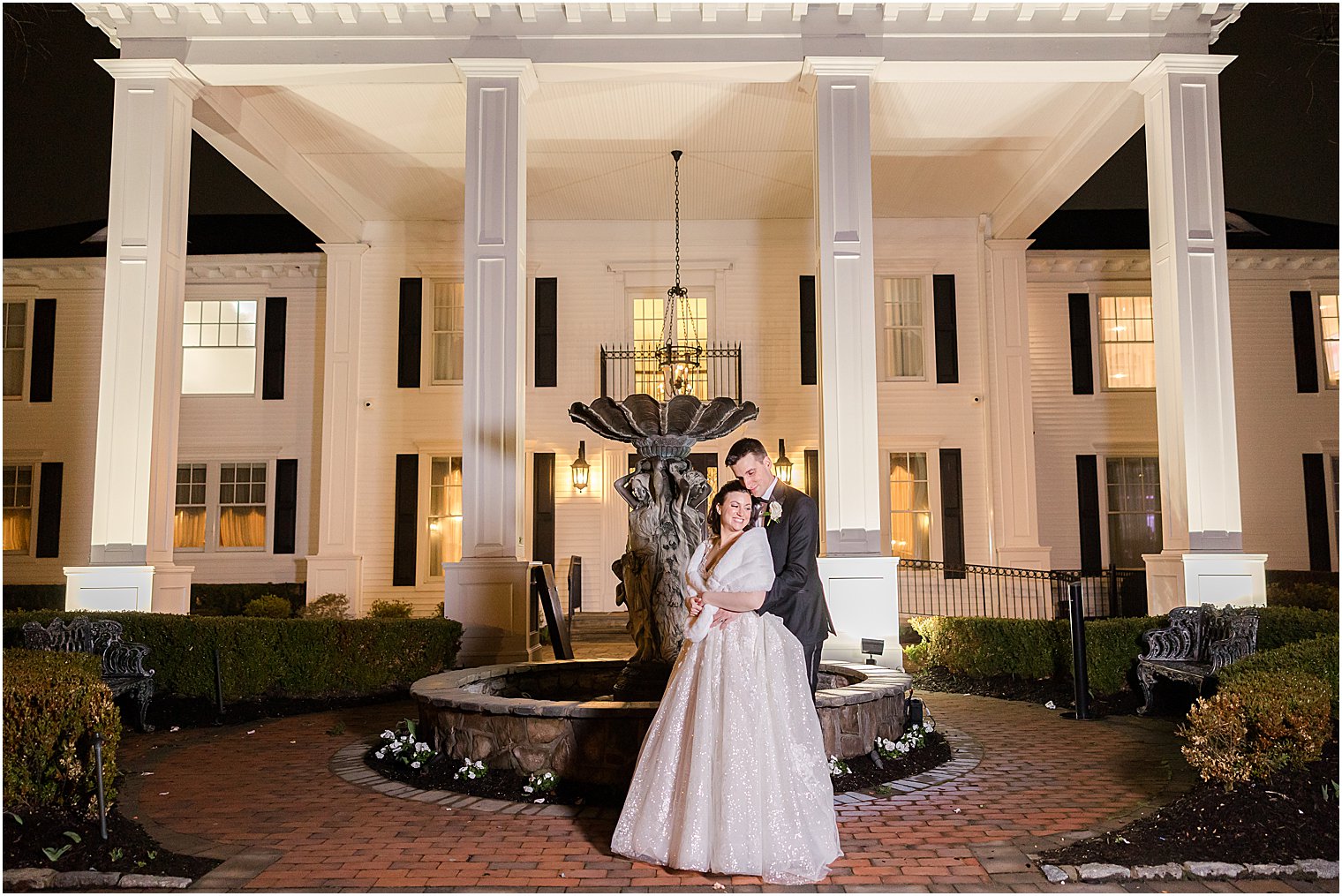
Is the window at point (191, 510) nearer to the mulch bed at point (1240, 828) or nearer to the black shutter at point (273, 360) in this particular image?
the black shutter at point (273, 360)

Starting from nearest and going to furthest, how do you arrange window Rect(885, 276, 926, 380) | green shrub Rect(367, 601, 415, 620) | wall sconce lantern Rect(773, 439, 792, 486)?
green shrub Rect(367, 601, 415, 620)
wall sconce lantern Rect(773, 439, 792, 486)
window Rect(885, 276, 926, 380)

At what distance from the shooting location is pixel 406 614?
1678cm

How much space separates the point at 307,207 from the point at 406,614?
671 cm

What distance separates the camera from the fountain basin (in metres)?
5.96

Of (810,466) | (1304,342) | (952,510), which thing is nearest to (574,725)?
(810,466)

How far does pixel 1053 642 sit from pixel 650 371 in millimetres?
9219

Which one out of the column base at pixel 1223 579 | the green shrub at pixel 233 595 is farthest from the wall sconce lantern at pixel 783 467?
the green shrub at pixel 233 595

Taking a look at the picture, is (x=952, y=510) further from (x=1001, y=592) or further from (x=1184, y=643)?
(x=1184, y=643)

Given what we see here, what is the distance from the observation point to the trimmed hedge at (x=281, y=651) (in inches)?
371

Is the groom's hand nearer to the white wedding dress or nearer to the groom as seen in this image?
Answer: the white wedding dress

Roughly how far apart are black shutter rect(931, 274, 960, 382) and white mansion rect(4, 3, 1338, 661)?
49mm

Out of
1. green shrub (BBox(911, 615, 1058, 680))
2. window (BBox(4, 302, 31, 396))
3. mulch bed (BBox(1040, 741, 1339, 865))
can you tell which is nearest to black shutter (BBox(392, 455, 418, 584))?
window (BBox(4, 302, 31, 396))

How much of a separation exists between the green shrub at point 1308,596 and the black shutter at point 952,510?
4.75m

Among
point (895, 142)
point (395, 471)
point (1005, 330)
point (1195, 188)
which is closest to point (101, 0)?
point (395, 471)
